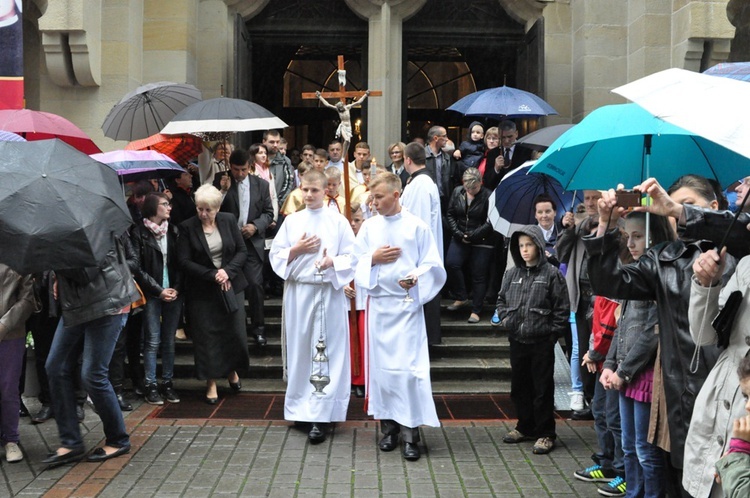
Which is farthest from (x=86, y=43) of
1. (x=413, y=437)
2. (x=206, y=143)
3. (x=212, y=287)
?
(x=413, y=437)

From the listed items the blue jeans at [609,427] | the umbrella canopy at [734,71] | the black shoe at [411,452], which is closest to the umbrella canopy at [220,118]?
the black shoe at [411,452]

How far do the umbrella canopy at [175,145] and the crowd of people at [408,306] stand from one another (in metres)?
0.17

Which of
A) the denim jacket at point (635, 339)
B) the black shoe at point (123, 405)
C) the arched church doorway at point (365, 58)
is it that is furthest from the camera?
the arched church doorway at point (365, 58)

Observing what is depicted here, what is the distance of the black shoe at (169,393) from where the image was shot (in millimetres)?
8789

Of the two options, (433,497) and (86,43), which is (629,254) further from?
(86,43)

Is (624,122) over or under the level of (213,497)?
over

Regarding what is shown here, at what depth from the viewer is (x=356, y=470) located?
6.76 meters

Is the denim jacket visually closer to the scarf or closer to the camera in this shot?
the camera

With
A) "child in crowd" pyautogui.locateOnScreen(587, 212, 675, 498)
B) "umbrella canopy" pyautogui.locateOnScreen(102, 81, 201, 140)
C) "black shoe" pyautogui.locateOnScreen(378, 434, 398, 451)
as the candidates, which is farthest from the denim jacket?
"umbrella canopy" pyautogui.locateOnScreen(102, 81, 201, 140)

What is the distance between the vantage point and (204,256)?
28.8 ft

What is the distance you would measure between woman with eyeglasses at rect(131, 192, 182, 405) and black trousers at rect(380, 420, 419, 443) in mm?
2323

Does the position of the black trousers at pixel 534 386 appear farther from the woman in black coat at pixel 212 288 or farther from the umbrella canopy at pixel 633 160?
the woman in black coat at pixel 212 288

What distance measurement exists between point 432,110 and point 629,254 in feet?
36.2

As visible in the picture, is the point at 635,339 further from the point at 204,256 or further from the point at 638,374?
the point at 204,256
